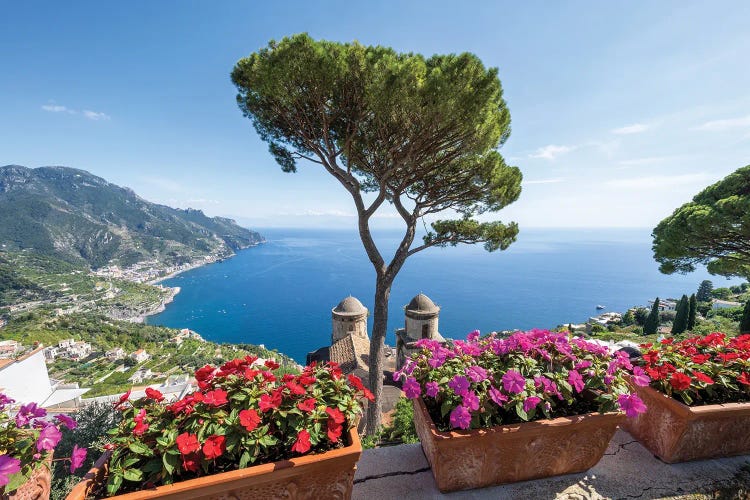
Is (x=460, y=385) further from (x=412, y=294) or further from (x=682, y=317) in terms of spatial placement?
(x=412, y=294)

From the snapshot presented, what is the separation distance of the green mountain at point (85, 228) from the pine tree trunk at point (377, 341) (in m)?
175

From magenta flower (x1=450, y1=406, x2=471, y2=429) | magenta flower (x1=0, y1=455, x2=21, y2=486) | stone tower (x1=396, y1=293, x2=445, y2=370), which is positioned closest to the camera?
magenta flower (x1=0, y1=455, x2=21, y2=486)

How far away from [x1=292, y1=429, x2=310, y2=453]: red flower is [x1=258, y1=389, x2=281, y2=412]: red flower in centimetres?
26

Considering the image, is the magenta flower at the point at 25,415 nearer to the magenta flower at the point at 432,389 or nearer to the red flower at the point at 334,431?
the red flower at the point at 334,431

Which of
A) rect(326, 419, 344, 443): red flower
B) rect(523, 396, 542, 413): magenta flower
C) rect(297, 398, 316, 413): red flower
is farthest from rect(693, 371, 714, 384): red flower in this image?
rect(297, 398, 316, 413): red flower

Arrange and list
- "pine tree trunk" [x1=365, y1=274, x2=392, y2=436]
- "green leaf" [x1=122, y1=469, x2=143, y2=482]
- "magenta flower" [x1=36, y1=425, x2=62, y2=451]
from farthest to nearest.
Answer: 1. "pine tree trunk" [x1=365, y1=274, x2=392, y2=436]
2. "magenta flower" [x1=36, y1=425, x2=62, y2=451]
3. "green leaf" [x1=122, y1=469, x2=143, y2=482]

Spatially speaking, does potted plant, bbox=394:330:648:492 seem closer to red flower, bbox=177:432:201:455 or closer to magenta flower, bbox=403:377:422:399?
magenta flower, bbox=403:377:422:399

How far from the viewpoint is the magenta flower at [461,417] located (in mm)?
2058

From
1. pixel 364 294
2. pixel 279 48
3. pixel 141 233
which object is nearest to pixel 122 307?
pixel 364 294

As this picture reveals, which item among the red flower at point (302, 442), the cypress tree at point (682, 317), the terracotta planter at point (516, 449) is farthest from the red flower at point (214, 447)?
the cypress tree at point (682, 317)

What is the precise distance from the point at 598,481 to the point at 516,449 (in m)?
0.78

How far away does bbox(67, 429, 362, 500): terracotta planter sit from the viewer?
171cm

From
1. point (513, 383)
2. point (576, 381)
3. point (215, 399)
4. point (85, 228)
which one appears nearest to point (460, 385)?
point (513, 383)

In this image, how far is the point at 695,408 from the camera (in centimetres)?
245
